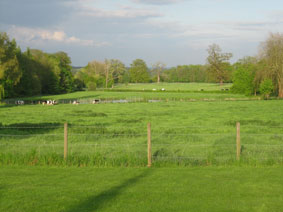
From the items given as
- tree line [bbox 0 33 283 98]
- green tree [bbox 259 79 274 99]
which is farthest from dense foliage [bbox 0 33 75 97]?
green tree [bbox 259 79 274 99]

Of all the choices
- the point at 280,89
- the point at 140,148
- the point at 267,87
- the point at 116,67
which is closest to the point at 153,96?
the point at 267,87

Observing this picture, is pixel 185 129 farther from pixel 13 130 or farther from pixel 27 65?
pixel 27 65

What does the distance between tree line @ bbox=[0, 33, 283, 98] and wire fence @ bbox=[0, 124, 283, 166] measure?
40096 millimetres

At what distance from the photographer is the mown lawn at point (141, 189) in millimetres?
7254

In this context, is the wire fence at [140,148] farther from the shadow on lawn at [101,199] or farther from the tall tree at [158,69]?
the tall tree at [158,69]

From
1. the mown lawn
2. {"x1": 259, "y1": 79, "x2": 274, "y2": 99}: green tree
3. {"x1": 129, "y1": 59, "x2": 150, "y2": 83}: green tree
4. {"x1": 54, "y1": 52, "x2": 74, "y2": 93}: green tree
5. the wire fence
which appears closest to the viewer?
the mown lawn

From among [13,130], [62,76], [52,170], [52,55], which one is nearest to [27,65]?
[62,76]

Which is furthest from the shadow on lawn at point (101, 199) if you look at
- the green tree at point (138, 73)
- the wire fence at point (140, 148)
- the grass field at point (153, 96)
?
the green tree at point (138, 73)

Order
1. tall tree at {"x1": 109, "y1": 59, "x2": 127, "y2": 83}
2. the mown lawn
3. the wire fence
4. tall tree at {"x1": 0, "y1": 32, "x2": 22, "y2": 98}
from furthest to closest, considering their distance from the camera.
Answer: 1. tall tree at {"x1": 109, "y1": 59, "x2": 127, "y2": 83}
2. tall tree at {"x1": 0, "y1": 32, "x2": 22, "y2": 98}
3. the wire fence
4. the mown lawn

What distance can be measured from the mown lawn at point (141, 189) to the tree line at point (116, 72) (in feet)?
164

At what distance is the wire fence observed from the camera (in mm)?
12109

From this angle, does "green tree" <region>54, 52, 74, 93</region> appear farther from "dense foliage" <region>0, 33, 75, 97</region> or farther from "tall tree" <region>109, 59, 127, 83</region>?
"tall tree" <region>109, 59, 127, 83</region>

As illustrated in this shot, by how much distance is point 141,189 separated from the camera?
8.53 m

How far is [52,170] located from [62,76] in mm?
99796
